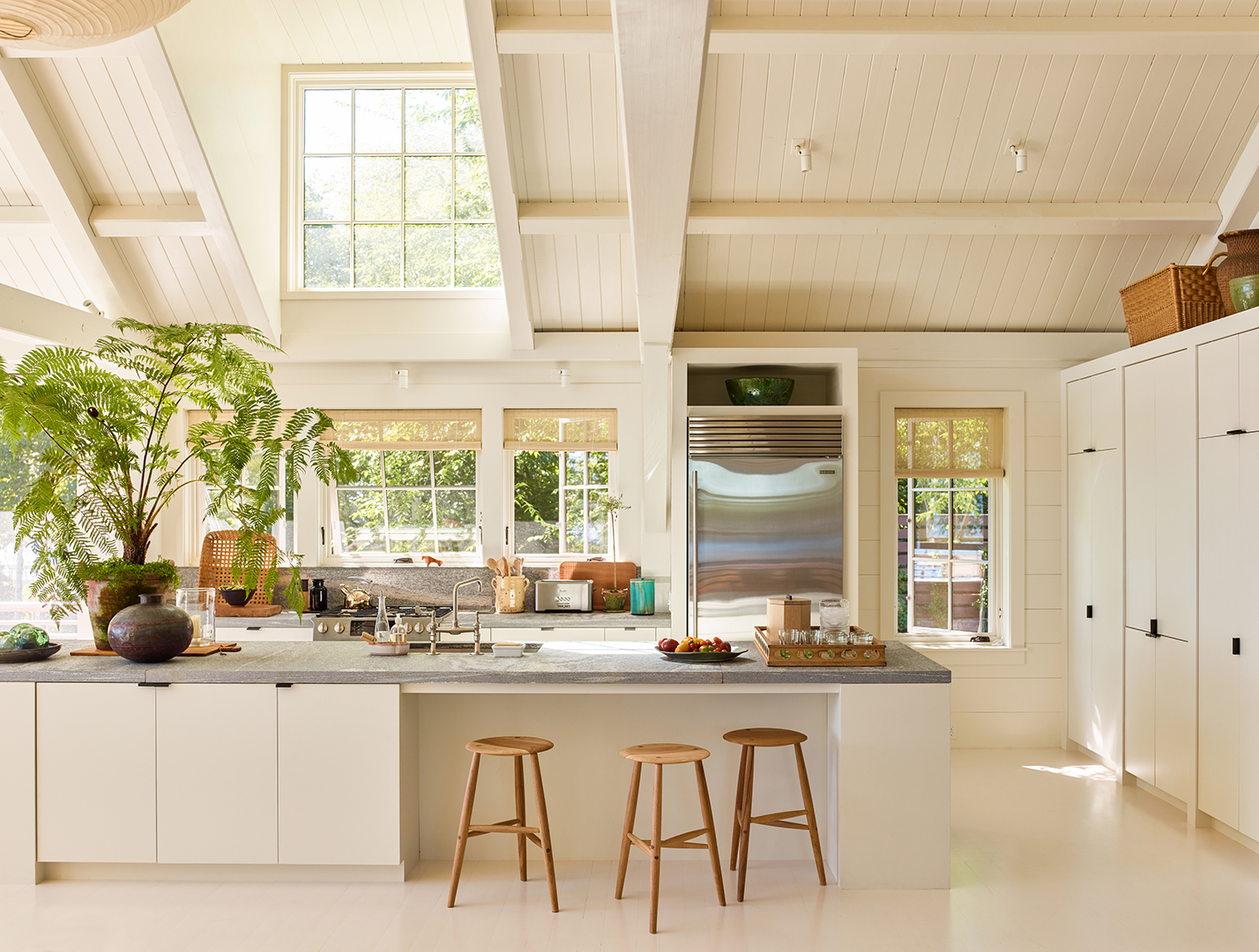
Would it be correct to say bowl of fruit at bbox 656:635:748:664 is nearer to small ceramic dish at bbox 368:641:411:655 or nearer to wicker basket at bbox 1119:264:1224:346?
small ceramic dish at bbox 368:641:411:655

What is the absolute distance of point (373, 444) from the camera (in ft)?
20.6

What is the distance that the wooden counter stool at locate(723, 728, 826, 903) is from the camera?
3566 mm

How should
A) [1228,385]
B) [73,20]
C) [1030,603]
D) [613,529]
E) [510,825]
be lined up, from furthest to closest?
[613,529], [1030,603], [1228,385], [510,825], [73,20]

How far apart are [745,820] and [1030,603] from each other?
122 inches

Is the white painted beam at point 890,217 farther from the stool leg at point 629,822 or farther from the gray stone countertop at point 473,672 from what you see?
the stool leg at point 629,822

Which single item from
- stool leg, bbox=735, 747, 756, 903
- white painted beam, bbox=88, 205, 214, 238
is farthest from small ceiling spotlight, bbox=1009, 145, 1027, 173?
white painted beam, bbox=88, 205, 214, 238

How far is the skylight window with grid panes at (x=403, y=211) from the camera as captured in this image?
19.7ft

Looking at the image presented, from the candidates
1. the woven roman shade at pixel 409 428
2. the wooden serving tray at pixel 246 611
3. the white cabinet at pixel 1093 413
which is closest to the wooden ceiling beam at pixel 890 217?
the white cabinet at pixel 1093 413

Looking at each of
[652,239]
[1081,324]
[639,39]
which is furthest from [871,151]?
[1081,324]

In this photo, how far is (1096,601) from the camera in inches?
213

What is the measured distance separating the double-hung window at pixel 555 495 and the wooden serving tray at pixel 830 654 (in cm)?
272

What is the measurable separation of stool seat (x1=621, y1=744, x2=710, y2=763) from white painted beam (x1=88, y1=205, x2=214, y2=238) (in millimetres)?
3637

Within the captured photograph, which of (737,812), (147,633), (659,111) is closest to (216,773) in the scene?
(147,633)

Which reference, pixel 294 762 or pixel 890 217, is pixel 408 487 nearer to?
pixel 294 762
